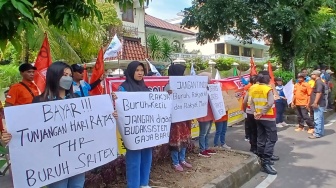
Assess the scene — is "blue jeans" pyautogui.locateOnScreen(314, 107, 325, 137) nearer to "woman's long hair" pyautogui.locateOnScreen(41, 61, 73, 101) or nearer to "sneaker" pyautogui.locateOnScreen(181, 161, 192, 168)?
"sneaker" pyautogui.locateOnScreen(181, 161, 192, 168)

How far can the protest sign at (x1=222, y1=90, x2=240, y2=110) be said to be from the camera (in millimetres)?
7352

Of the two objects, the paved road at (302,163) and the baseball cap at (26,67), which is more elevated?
the baseball cap at (26,67)

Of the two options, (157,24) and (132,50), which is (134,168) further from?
(157,24)

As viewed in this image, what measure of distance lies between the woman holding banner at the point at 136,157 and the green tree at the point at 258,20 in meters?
8.00

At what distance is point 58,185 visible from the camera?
3.21m

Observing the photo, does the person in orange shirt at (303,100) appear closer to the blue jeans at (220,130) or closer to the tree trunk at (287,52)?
the blue jeans at (220,130)

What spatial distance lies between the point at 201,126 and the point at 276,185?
1644 mm

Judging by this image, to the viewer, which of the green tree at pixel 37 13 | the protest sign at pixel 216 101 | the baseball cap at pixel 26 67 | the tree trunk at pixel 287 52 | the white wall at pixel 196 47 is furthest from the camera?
the white wall at pixel 196 47

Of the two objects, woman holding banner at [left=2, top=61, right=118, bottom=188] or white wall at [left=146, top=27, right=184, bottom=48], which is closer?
woman holding banner at [left=2, top=61, right=118, bottom=188]

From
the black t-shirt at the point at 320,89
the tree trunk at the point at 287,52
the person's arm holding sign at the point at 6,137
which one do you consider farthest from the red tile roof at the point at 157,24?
the person's arm holding sign at the point at 6,137

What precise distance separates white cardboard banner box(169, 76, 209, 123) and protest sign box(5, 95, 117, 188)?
174 cm

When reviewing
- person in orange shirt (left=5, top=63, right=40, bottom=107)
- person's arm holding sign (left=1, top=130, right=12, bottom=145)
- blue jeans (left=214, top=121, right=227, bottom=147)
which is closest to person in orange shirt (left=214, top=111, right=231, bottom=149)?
blue jeans (left=214, top=121, right=227, bottom=147)

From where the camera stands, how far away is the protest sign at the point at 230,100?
24.1 ft

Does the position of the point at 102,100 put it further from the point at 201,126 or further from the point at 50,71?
the point at 201,126
